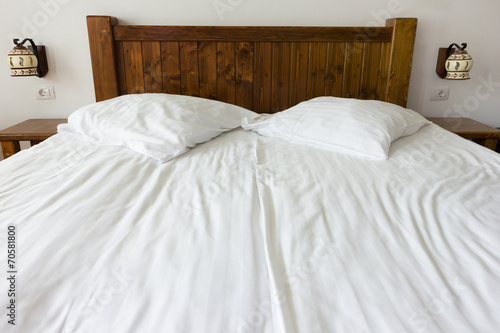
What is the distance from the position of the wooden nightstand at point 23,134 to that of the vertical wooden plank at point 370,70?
5.68 ft

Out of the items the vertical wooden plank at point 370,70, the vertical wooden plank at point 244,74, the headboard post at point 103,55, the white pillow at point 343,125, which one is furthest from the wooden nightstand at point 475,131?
the headboard post at point 103,55

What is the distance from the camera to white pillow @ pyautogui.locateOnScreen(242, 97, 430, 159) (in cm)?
144

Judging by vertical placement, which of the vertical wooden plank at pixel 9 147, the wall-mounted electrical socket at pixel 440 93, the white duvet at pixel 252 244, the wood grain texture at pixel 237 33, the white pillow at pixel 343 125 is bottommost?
the vertical wooden plank at pixel 9 147

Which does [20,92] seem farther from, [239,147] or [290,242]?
[290,242]

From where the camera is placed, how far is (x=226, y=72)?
2.06 m

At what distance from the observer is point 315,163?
4.33 feet

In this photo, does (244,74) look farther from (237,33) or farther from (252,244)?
(252,244)

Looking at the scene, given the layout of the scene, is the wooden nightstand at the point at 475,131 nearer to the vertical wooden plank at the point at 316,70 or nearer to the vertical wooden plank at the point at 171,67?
the vertical wooden plank at the point at 316,70

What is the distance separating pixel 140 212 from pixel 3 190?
0.47 meters

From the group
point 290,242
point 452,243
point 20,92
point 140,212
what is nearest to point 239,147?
point 140,212

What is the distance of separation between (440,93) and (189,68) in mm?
1537

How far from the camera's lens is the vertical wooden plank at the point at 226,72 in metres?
2.02

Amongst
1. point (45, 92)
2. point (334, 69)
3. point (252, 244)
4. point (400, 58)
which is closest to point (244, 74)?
point (334, 69)

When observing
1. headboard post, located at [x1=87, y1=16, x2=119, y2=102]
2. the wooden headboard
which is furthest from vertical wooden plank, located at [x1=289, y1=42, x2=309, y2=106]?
headboard post, located at [x1=87, y1=16, x2=119, y2=102]
